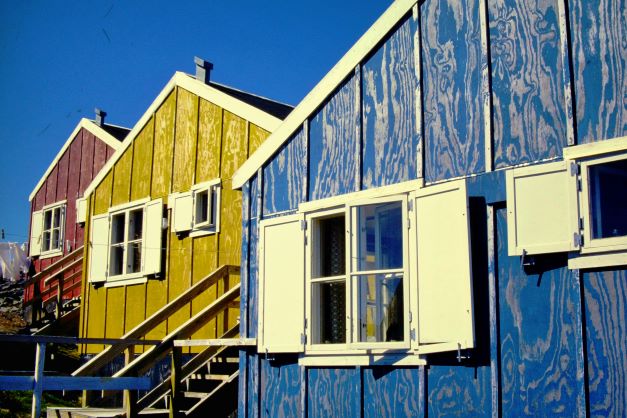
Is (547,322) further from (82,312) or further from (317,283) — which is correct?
(82,312)

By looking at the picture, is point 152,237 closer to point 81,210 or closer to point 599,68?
point 81,210

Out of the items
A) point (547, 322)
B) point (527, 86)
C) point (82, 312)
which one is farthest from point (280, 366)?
point (82, 312)

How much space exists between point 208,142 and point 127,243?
256 centimetres

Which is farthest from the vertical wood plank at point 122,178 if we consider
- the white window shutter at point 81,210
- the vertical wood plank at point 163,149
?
the white window shutter at point 81,210

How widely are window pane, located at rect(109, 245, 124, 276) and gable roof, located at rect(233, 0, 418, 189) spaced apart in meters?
5.78

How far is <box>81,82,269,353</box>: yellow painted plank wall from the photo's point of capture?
12586 millimetres

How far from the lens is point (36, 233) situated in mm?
21234

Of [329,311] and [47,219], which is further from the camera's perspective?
[47,219]

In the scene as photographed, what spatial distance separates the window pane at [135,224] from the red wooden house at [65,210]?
3.86m

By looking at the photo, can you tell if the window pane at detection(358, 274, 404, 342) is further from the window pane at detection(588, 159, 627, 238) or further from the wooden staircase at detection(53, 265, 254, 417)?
the window pane at detection(588, 159, 627, 238)

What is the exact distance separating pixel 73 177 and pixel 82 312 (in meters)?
5.51

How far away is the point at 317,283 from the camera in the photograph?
8531 mm

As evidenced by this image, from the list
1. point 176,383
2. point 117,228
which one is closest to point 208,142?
point 117,228

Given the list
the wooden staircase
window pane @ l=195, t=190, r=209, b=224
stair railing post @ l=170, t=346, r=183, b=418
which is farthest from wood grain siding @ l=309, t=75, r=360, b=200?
window pane @ l=195, t=190, r=209, b=224
